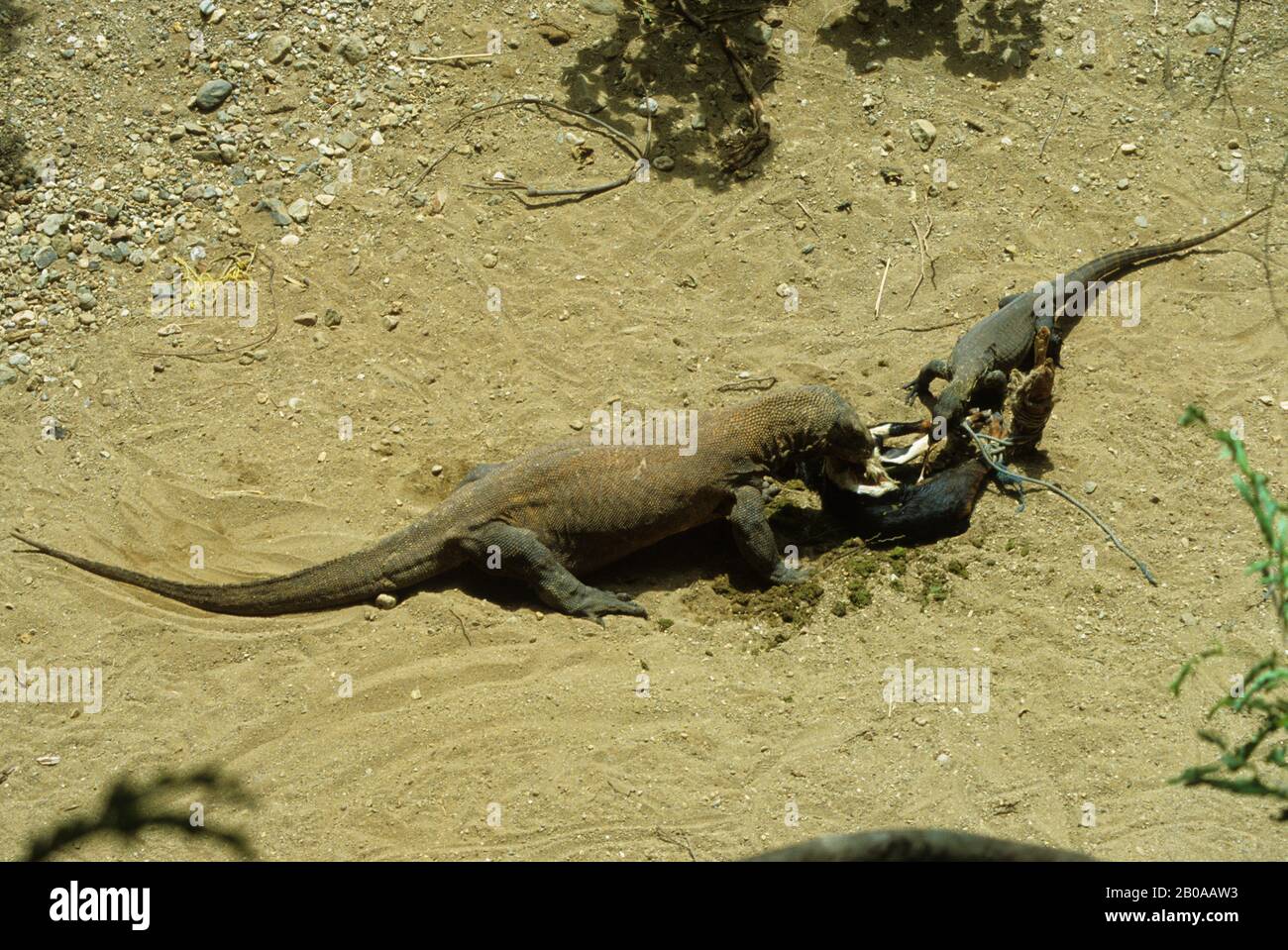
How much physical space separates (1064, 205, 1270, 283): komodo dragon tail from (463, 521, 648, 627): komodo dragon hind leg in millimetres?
4259

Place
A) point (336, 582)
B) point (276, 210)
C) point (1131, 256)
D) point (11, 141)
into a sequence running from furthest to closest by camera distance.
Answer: point (11, 141) < point (276, 210) < point (1131, 256) < point (336, 582)

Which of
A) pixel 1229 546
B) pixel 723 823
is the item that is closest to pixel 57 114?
pixel 723 823

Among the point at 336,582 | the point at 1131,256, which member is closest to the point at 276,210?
the point at 336,582

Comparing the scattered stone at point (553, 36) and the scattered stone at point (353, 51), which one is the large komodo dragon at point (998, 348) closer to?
the scattered stone at point (553, 36)

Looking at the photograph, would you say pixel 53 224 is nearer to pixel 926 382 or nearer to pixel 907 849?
pixel 926 382

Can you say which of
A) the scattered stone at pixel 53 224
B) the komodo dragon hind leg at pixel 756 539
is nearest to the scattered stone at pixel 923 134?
the komodo dragon hind leg at pixel 756 539

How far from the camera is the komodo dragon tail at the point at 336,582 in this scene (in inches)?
280

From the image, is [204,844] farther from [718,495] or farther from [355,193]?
[355,193]

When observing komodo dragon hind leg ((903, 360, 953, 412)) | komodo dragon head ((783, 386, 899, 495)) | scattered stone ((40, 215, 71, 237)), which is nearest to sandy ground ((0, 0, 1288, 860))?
komodo dragon hind leg ((903, 360, 953, 412))

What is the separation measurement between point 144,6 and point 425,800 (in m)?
8.05

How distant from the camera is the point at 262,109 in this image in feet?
32.3

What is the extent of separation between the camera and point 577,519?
7203 mm

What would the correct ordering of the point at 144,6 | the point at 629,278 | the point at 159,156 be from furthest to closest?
the point at 144,6 < the point at 159,156 < the point at 629,278

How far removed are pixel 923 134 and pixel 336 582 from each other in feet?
19.7
